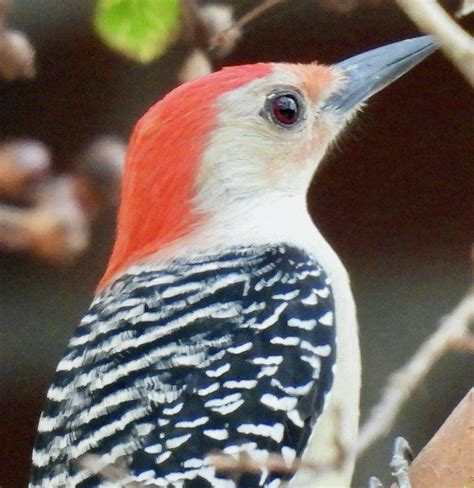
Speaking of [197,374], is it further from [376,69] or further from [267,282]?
[376,69]

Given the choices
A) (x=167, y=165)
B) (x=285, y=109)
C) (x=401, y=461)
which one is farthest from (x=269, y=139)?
(x=401, y=461)

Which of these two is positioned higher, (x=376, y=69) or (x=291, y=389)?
(x=376, y=69)

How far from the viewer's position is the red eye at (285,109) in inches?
56.6

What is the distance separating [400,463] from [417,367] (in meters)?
0.19

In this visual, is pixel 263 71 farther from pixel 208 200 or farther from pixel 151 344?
pixel 151 344

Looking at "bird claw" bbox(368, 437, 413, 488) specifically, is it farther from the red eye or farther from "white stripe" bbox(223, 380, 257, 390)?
the red eye

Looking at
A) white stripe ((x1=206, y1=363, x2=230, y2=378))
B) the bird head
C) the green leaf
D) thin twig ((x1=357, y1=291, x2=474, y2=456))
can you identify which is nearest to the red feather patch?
the bird head

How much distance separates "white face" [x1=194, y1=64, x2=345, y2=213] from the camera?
4.66ft

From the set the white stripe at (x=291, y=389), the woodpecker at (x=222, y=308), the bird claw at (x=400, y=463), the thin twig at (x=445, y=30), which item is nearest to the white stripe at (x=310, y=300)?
the woodpecker at (x=222, y=308)

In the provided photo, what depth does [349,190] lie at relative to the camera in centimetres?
147

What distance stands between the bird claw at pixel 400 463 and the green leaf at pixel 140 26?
0.64m

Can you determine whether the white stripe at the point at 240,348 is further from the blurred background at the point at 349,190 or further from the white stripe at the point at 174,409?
the blurred background at the point at 349,190

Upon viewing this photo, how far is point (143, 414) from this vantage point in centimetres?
123


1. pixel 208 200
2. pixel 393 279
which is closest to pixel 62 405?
pixel 208 200
